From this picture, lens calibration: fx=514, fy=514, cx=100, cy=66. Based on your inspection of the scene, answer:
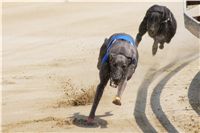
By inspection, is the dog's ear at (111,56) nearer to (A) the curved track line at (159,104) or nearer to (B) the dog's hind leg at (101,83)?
(B) the dog's hind leg at (101,83)

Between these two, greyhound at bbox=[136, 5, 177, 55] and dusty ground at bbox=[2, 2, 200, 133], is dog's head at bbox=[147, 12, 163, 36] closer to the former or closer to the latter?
greyhound at bbox=[136, 5, 177, 55]

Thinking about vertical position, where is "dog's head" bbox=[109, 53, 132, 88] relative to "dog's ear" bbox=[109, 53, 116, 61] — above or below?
below

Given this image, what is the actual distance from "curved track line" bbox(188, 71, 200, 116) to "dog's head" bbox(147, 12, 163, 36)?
135 cm

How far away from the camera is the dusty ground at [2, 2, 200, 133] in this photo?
7.93 m

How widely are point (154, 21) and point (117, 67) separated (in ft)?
6.36

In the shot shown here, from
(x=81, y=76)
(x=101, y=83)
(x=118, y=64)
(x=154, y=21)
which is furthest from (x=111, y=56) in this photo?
(x=81, y=76)

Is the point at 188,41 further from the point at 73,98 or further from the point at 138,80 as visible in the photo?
the point at 73,98

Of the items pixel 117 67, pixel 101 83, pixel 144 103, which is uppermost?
pixel 117 67

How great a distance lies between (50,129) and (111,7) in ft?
35.3

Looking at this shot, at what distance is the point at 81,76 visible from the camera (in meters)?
10.4

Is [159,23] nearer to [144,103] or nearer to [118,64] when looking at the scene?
[144,103]

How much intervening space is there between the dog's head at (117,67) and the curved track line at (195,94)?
183 cm

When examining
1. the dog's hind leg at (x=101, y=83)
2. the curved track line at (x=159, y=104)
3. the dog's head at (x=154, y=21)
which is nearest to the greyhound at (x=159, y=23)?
the dog's head at (x=154, y=21)

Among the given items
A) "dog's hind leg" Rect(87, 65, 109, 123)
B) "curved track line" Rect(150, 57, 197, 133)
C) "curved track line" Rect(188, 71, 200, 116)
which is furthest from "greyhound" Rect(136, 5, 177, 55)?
"dog's hind leg" Rect(87, 65, 109, 123)
